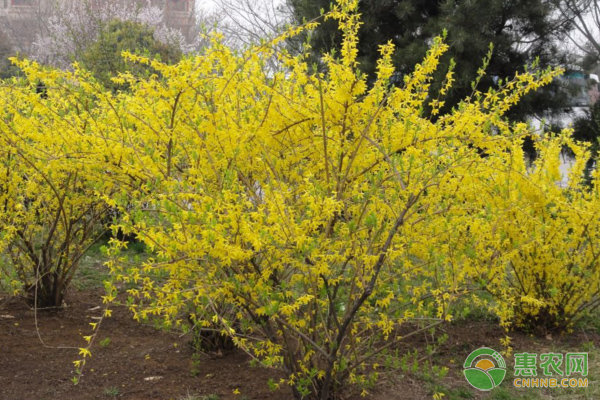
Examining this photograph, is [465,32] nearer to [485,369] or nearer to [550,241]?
[550,241]

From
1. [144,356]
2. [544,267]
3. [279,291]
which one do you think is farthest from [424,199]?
[144,356]

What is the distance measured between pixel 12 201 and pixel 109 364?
1429mm

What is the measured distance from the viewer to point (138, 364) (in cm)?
391

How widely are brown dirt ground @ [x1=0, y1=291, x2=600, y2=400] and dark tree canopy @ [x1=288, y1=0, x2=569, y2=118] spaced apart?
428 centimetres

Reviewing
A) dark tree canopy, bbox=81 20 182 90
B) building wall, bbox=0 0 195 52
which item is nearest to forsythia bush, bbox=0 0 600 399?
dark tree canopy, bbox=81 20 182 90

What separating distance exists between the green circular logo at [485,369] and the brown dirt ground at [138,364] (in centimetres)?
9

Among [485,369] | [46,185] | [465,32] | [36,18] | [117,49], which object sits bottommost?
[485,369]

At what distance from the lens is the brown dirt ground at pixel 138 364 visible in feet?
11.4

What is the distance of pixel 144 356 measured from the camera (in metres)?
4.05

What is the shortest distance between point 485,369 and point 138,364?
2257 mm

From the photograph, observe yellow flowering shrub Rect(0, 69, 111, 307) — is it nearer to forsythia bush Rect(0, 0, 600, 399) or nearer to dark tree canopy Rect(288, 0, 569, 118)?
forsythia bush Rect(0, 0, 600, 399)

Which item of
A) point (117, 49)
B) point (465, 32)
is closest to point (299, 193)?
point (465, 32)

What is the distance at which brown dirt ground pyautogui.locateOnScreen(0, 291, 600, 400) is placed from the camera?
348cm

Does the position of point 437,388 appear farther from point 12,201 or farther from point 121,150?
point 12,201
